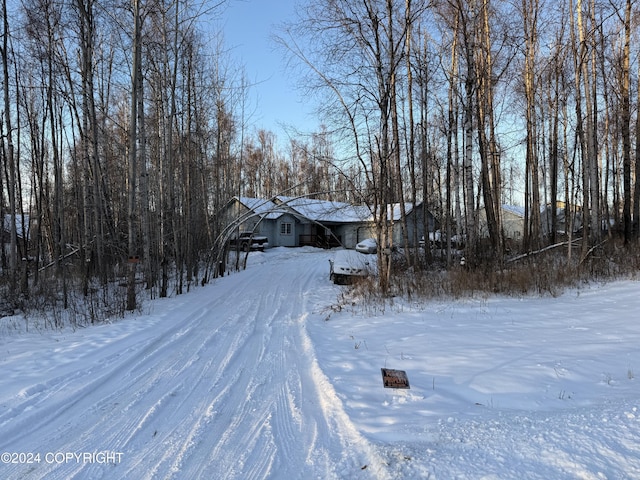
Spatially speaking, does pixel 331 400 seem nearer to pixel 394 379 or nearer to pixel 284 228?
pixel 394 379

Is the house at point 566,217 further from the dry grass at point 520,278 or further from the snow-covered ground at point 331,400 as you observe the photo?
the snow-covered ground at point 331,400

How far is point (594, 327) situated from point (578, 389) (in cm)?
284

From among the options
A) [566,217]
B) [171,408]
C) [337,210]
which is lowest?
[171,408]

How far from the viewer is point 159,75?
12.9 m

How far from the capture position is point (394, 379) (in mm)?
3967

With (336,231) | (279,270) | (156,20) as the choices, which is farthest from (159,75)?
(336,231)

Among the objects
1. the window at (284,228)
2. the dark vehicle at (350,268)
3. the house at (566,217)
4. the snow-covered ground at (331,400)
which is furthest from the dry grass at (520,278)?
the window at (284,228)

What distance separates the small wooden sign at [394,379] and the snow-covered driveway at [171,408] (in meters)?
0.64

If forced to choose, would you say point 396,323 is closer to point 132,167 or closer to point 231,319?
point 231,319

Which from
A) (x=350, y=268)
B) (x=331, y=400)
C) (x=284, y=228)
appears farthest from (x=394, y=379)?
(x=284, y=228)

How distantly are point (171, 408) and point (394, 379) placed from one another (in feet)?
7.66

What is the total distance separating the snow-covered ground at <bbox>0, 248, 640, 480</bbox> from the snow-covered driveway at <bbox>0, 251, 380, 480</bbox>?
2cm

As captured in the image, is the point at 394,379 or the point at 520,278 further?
the point at 520,278

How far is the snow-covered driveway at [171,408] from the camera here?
263 cm
